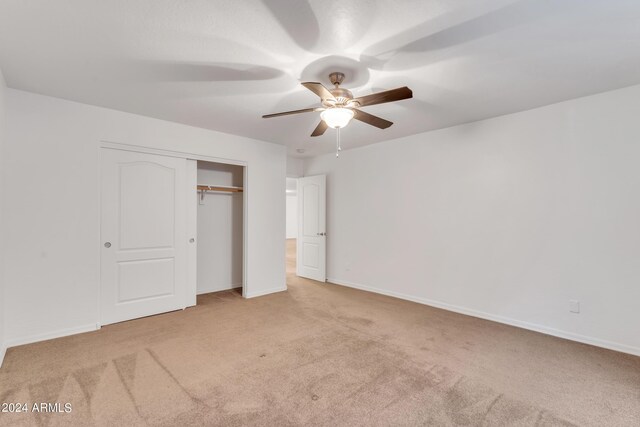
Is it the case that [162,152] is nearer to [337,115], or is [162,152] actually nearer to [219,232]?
[219,232]

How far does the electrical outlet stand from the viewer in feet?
10.2

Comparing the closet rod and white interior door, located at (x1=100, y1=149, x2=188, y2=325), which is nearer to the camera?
white interior door, located at (x1=100, y1=149, x2=188, y2=325)

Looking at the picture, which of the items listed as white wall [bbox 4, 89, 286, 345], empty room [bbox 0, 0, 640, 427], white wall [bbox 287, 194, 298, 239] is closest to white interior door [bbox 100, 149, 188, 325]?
empty room [bbox 0, 0, 640, 427]

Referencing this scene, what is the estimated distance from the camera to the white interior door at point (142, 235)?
11.4ft

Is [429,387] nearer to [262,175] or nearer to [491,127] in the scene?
[491,127]

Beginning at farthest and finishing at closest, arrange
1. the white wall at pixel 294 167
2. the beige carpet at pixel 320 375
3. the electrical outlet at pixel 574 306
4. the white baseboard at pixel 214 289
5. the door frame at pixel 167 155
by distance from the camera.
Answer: the white wall at pixel 294 167
the white baseboard at pixel 214 289
the door frame at pixel 167 155
the electrical outlet at pixel 574 306
the beige carpet at pixel 320 375

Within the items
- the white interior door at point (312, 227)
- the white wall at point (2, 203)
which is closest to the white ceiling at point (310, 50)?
the white wall at point (2, 203)

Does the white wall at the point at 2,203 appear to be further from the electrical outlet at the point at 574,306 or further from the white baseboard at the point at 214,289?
the electrical outlet at the point at 574,306

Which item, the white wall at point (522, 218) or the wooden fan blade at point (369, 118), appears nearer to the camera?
the wooden fan blade at point (369, 118)

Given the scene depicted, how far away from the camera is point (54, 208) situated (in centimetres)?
310

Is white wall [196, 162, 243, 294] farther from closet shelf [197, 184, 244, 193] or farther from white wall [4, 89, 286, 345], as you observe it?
white wall [4, 89, 286, 345]

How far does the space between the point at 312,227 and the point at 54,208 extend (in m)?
3.91

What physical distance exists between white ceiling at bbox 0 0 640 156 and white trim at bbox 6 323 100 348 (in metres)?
2.45

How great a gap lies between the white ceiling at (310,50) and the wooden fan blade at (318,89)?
312mm
